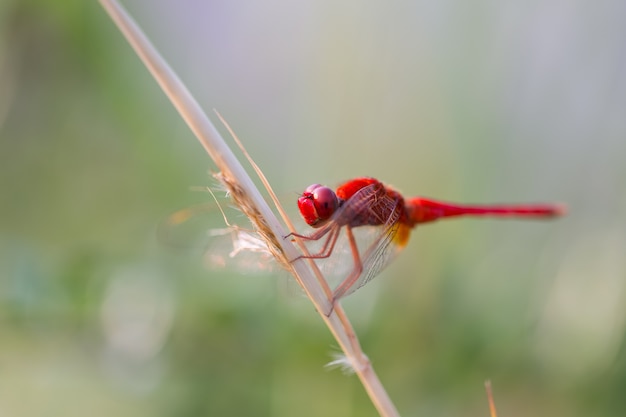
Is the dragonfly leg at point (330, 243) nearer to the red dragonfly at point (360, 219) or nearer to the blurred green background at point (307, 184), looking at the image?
the red dragonfly at point (360, 219)

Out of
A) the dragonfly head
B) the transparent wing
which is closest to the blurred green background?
the transparent wing

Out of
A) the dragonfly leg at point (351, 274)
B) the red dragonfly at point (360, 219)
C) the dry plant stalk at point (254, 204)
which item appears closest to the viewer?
the dry plant stalk at point (254, 204)

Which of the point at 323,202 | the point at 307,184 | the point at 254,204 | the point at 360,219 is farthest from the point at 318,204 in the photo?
the point at 307,184

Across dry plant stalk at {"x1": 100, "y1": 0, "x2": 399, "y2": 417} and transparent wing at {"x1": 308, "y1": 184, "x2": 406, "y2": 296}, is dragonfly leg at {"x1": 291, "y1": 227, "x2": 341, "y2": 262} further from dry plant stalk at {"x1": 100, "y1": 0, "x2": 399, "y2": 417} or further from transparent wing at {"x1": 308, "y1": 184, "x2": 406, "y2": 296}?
dry plant stalk at {"x1": 100, "y1": 0, "x2": 399, "y2": 417}

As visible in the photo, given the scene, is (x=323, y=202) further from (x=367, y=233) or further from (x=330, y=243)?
(x=367, y=233)

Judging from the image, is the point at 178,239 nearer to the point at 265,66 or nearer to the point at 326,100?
the point at 326,100

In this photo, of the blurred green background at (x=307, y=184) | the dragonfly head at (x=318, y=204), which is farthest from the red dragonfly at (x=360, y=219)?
the blurred green background at (x=307, y=184)
